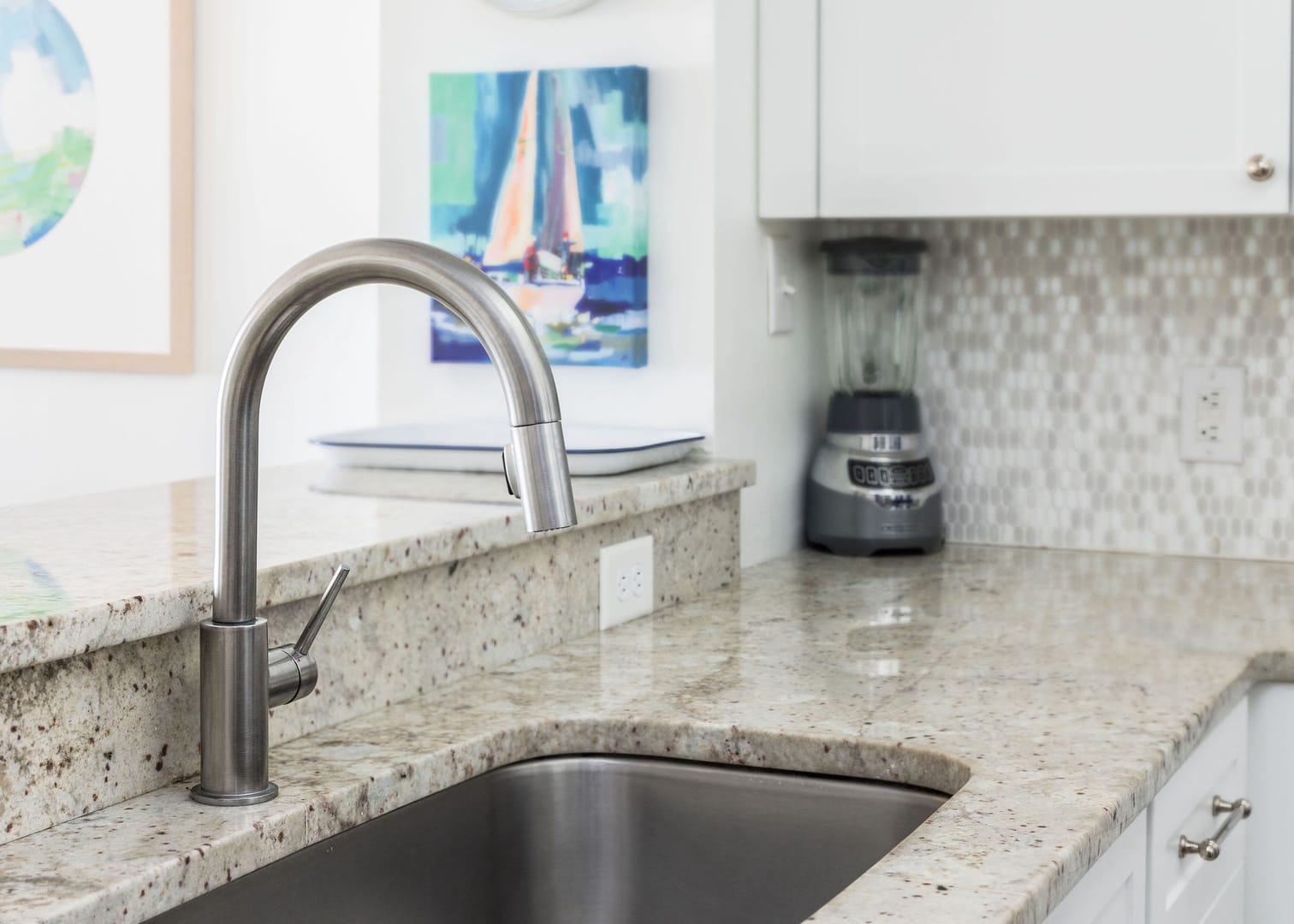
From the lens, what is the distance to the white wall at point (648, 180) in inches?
71.6

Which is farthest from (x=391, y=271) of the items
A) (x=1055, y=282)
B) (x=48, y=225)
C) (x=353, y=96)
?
(x=48, y=225)

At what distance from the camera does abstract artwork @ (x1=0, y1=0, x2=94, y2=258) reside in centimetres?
262

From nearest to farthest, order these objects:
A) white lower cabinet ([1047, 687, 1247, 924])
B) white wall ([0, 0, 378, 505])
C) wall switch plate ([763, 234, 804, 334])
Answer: white lower cabinet ([1047, 687, 1247, 924]), wall switch plate ([763, 234, 804, 334]), white wall ([0, 0, 378, 505])

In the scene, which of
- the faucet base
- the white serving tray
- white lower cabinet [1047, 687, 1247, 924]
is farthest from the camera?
the white serving tray

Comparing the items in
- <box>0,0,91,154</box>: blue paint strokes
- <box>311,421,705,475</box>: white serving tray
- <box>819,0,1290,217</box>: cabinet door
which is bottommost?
<box>311,421,705,475</box>: white serving tray

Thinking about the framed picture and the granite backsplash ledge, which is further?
the framed picture

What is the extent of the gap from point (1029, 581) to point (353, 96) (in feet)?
4.28

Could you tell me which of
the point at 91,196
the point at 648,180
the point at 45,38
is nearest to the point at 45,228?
the point at 91,196

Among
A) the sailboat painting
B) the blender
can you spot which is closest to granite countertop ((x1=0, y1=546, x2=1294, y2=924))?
the blender

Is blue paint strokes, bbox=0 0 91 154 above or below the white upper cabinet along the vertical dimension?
above

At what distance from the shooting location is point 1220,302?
205 cm

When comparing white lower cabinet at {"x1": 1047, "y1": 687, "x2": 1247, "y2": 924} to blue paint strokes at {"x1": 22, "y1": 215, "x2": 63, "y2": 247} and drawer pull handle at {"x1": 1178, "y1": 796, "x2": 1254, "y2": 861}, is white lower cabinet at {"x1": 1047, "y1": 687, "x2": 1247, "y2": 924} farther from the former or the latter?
blue paint strokes at {"x1": 22, "y1": 215, "x2": 63, "y2": 247}

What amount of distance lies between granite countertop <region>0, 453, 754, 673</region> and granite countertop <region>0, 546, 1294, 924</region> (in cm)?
12

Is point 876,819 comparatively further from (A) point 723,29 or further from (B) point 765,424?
(A) point 723,29
